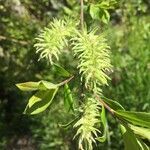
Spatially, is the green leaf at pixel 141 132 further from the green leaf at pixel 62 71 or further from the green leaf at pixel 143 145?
the green leaf at pixel 62 71

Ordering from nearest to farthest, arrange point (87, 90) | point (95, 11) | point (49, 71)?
1. point (87, 90)
2. point (95, 11)
3. point (49, 71)

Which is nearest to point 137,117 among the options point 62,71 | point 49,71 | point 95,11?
point 62,71

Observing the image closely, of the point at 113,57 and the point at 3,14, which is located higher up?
the point at 3,14

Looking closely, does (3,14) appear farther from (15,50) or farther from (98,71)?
(98,71)

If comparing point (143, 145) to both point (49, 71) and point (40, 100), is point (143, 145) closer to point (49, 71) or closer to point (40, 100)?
point (40, 100)

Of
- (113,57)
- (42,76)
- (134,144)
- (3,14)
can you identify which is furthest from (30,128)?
(134,144)
